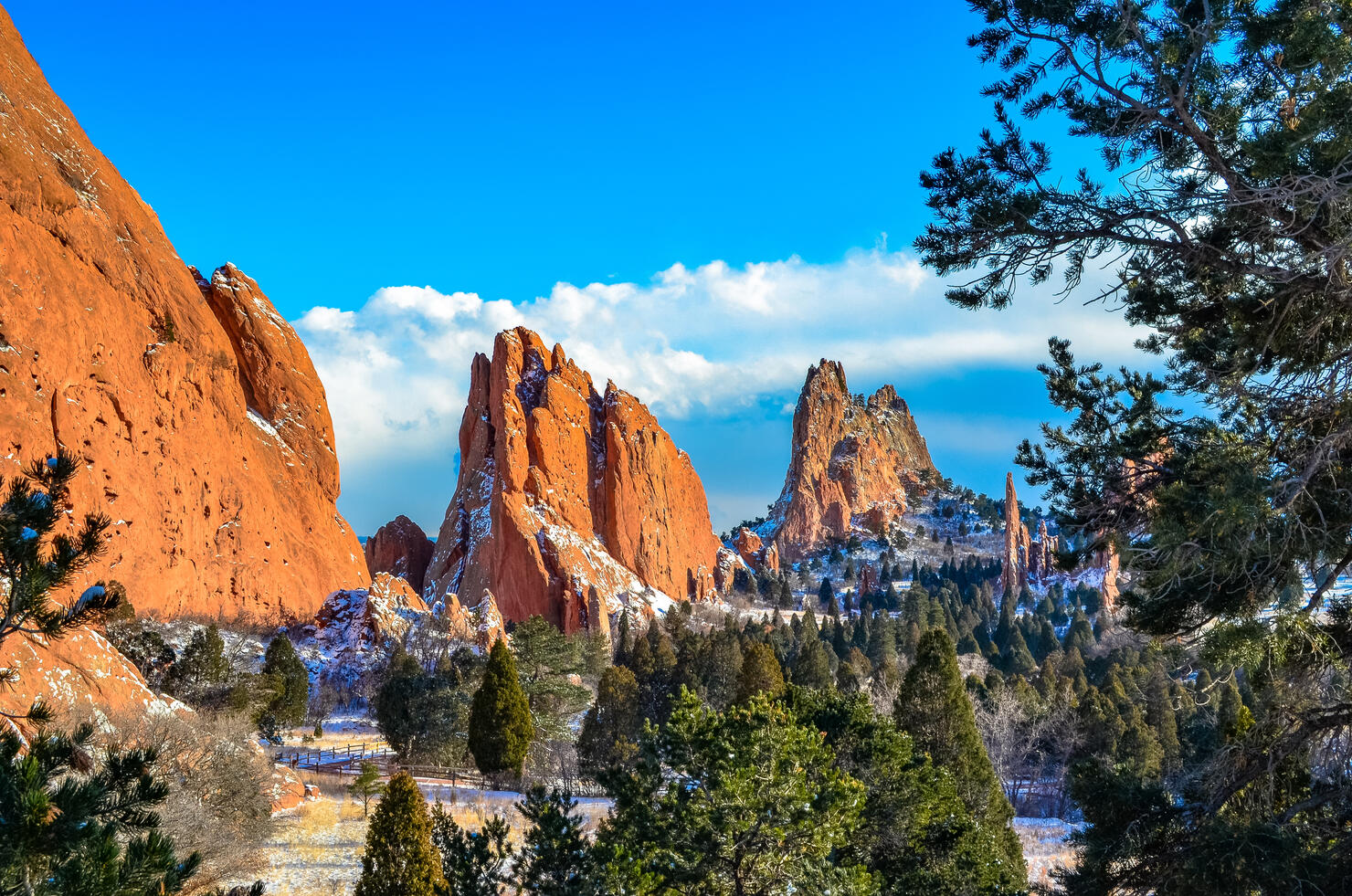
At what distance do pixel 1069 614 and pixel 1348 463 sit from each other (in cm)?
10914

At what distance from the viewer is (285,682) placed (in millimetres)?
33844

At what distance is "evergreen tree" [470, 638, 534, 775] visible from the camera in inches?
1120

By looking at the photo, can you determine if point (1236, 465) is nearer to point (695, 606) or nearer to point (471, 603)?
point (471, 603)

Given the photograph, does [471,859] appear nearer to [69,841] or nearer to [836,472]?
[69,841]

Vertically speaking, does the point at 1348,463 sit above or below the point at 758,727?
above

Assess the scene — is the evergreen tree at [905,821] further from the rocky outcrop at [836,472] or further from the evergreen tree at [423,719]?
the rocky outcrop at [836,472]

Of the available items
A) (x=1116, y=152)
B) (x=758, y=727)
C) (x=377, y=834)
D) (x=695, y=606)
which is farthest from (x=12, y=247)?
(x=695, y=606)

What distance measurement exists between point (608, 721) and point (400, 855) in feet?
75.6

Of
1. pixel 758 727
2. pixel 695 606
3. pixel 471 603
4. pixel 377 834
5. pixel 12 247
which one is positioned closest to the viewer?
pixel 758 727

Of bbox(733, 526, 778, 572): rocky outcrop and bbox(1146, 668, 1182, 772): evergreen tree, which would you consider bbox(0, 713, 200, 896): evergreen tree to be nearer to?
bbox(1146, 668, 1182, 772): evergreen tree

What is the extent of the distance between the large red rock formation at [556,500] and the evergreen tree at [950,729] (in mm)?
61520

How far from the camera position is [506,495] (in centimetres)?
8181

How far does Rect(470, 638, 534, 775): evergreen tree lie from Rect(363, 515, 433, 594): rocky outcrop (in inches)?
2546

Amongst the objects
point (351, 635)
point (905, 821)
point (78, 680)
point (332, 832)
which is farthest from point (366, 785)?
point (351, 635)
